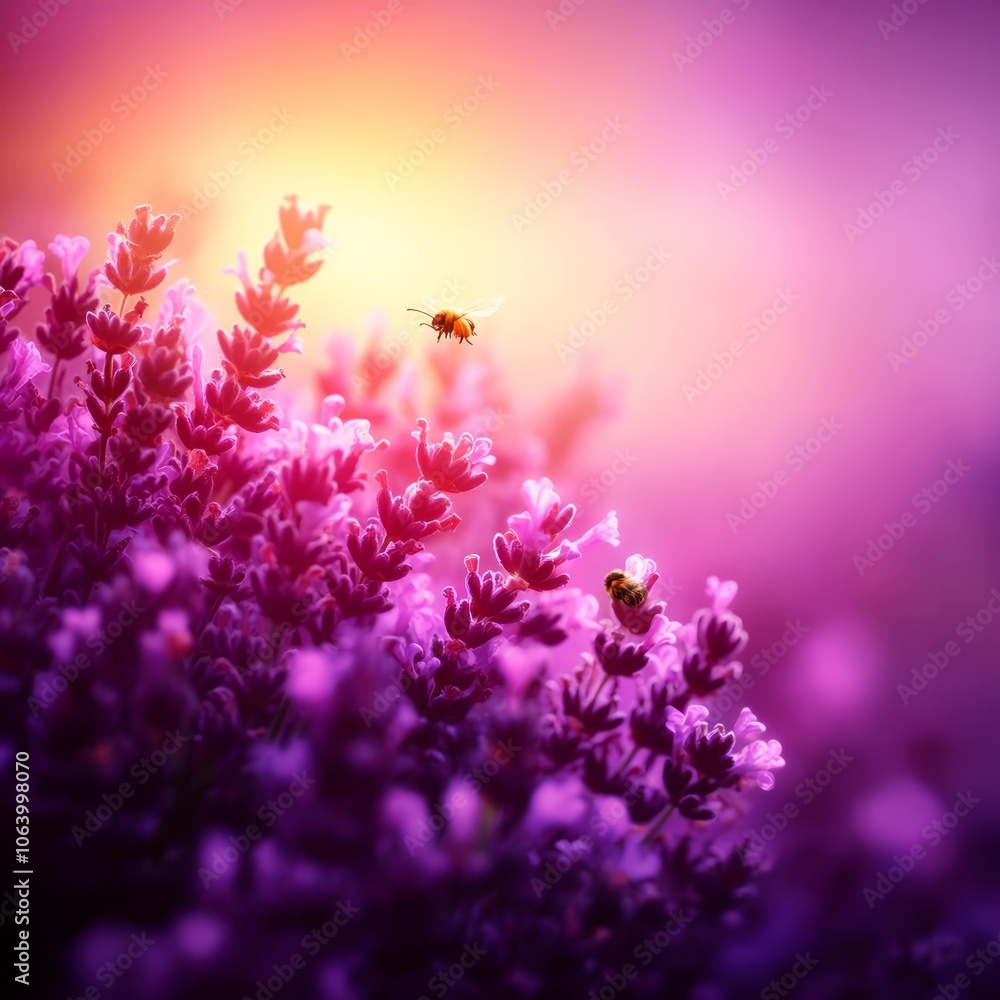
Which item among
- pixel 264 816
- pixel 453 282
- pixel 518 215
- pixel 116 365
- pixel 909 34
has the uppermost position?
pixel 909 34

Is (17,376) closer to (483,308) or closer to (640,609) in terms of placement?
(640,609)

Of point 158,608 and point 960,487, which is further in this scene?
point 960,487

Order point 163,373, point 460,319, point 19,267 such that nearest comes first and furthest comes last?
point 163,373 → point 19,267 → point 460,319

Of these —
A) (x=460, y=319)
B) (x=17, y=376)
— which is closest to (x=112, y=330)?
(x=17, y=376)

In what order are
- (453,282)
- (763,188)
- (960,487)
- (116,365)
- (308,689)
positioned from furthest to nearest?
1. (763,188)
2. (453,282)
3. (960,487)
4. (116,365)
5. (308,689)

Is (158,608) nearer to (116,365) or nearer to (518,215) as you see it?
(116,365)

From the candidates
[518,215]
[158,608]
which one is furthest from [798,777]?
[518,215]

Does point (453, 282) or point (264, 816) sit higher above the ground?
point (453, 282)

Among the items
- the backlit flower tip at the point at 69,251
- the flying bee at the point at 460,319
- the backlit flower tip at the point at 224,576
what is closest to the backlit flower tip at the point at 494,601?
the backlit flower tip at the point at 224,576
